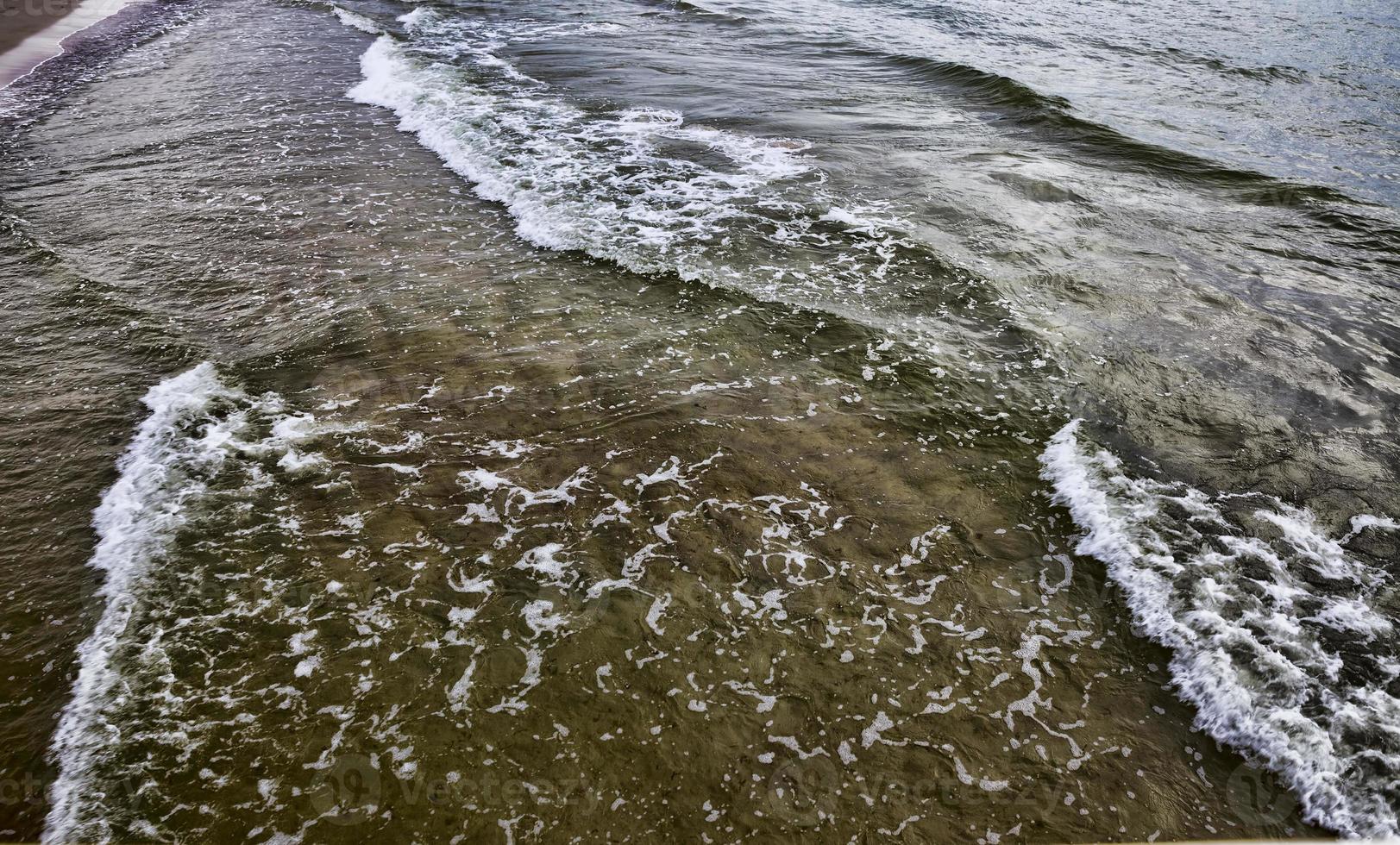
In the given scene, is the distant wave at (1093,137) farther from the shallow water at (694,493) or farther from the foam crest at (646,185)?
the foam crest at (646,185)

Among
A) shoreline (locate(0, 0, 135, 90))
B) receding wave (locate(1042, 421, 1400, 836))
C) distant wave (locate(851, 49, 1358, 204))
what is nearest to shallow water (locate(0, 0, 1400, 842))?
receding wave (locate(1042, 421, 1400, 836))

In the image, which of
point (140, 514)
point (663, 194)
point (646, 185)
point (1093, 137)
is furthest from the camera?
point (1093, 137)

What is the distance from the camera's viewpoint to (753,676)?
11.8 ft

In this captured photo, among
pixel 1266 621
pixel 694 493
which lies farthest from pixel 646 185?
pixel 1266 621

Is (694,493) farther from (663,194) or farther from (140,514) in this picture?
(663,194)

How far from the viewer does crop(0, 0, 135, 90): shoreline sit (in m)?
15.4

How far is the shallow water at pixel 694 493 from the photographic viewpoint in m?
3.19

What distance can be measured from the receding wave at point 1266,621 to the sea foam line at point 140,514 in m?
4.92

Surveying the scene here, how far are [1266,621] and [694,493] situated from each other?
10.4 feet

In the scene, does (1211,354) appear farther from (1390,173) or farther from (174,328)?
(174,328)

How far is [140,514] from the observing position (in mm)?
4320

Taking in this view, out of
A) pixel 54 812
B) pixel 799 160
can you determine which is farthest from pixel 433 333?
pixel 799 160

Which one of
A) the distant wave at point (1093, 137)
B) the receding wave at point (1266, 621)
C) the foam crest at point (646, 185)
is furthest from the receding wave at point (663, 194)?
the distant wave at point (1093, 137)

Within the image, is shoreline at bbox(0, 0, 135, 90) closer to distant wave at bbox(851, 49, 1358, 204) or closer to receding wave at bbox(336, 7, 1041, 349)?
receding wave at bbox(336, 7, 1041, 349)
